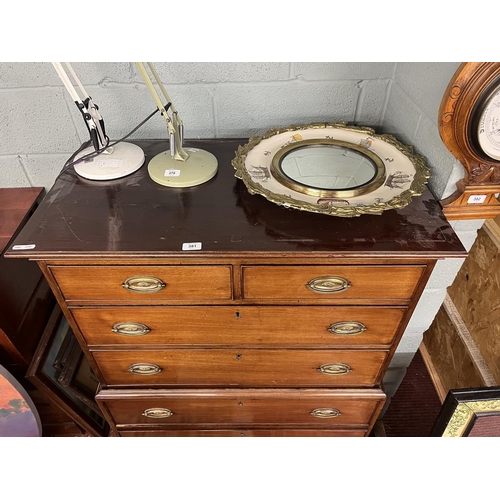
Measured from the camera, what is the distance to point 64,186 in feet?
3.80

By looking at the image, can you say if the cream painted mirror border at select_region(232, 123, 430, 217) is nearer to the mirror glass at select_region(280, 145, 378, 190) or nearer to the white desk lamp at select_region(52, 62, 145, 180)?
the mirror glass at select_region(280, 145, 378, 190)

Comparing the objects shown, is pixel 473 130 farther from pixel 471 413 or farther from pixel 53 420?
pixel 53 420

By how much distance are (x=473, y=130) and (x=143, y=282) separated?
85 centimetres

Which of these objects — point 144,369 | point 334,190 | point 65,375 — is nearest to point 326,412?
point 144,369

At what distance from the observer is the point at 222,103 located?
4.35ft

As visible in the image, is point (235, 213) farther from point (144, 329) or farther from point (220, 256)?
point (144, 329)

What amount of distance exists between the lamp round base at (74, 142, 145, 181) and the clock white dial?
0.88 metres

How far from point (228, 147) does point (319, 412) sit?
911mm

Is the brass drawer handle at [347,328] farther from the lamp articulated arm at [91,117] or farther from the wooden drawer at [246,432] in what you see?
the lamp articulated arm at [91,117]

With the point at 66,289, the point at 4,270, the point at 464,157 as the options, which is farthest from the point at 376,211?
the point at 4,270

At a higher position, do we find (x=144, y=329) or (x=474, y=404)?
(x=144, y=329)

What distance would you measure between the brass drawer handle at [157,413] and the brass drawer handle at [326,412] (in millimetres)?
478

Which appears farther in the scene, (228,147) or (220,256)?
(228,147)

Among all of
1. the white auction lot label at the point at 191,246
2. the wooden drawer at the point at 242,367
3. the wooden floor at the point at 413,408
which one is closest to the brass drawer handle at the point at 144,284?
the white auction lot label at the point at 191,246
